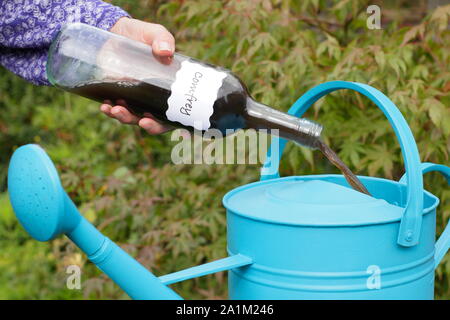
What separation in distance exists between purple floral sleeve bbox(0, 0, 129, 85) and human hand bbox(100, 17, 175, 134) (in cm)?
4

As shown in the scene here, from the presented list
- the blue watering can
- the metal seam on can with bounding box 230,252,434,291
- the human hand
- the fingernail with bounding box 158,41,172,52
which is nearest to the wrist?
the human hand

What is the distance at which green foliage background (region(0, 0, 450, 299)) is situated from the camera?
175 cm

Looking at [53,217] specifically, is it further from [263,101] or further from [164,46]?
[263,101]

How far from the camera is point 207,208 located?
6.82ft

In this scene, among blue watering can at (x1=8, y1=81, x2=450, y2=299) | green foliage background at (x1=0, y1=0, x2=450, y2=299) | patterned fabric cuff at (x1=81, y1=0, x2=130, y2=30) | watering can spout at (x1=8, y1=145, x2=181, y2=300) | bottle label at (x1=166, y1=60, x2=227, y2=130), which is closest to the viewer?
watering can spout at (x1=8, y1=145, x2=181, y2=300)

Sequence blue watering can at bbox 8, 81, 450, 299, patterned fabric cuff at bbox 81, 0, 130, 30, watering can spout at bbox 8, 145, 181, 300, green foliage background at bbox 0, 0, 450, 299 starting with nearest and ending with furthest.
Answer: watering can spout at bbox 8, 145, 181, 300 < blue watering can at bbox 8, 81, 450, 299 < patterned fabric cuff at bbox 81, 0, 130, 30 < green foliage background at bbox 0, 0, 450, 299

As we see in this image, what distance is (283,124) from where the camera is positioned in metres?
1.24

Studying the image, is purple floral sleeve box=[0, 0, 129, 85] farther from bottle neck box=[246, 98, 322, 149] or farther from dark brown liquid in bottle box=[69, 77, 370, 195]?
bottle neck box=[246, 98, 322, 149]

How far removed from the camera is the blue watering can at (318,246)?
1001 millimetres

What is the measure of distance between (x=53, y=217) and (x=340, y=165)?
572mm

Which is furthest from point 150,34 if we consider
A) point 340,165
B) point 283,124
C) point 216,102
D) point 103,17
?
point 340,165

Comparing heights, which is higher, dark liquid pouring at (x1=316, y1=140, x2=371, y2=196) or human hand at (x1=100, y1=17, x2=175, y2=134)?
human hand at (x1=100, y1=17, x2=175, y2=134)

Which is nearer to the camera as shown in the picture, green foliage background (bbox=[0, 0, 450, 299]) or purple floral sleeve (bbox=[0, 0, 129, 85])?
purple floral sleeve (bbox=[0, 0, 129, 85])

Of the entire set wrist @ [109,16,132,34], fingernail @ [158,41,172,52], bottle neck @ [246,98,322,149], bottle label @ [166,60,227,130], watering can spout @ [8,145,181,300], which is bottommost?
watering can spout @ [8,145,181,300]
